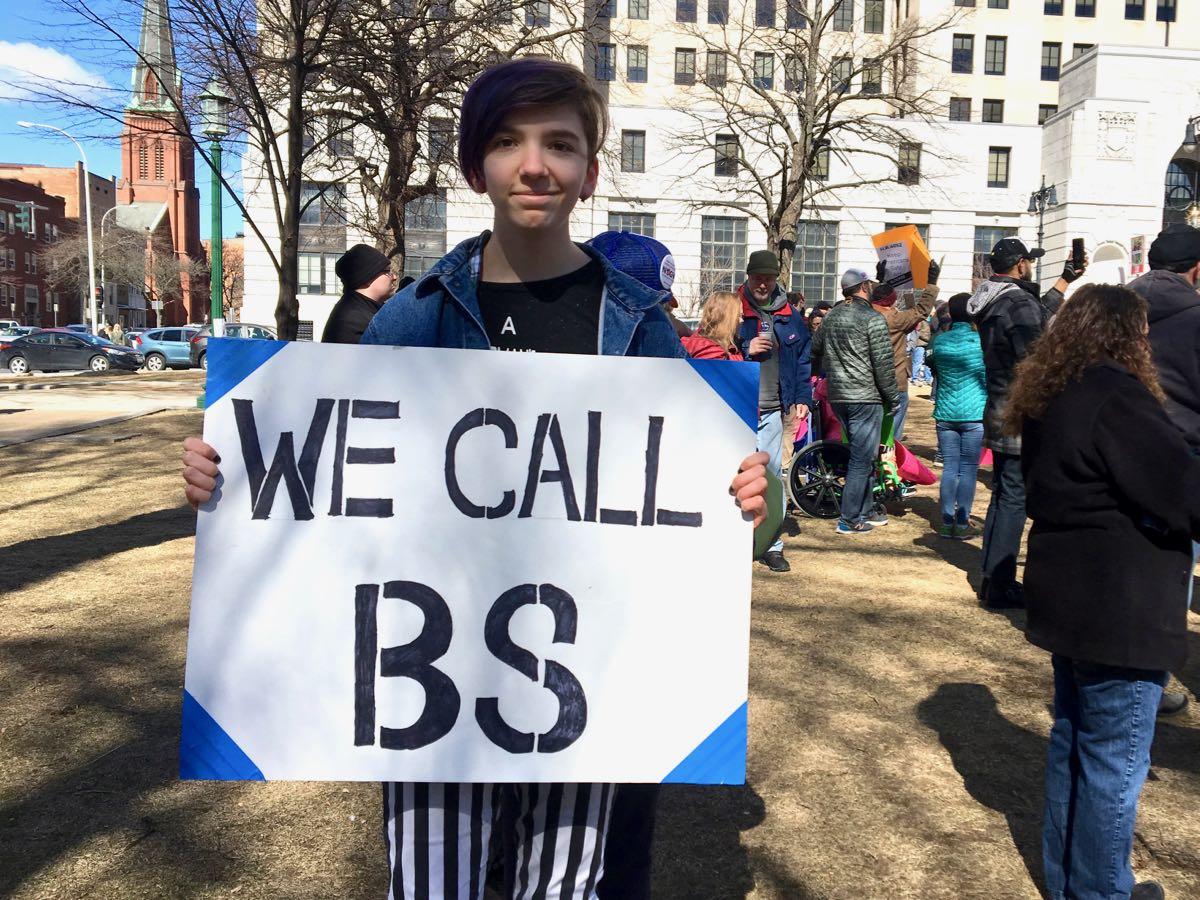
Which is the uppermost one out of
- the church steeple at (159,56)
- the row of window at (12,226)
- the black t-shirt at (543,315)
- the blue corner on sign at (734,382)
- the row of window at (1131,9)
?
the row of window at (1131,9)

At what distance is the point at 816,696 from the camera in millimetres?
4371

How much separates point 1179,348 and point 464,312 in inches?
150

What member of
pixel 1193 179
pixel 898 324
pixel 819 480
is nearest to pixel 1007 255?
pixel 819 480

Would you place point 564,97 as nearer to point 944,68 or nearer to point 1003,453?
point 1003,453

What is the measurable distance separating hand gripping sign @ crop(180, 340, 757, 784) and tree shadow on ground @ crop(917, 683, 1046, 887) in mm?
1901

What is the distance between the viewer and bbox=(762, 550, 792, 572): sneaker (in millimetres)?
6637

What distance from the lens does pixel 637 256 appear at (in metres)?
3.98

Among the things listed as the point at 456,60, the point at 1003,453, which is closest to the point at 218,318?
the point at 456,60

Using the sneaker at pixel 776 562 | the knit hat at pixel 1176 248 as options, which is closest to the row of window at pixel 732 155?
the sneaker at pixel 776 562

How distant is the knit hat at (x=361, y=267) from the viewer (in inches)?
218

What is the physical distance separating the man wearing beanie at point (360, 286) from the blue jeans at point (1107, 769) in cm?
398

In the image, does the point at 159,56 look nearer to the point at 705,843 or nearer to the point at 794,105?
the point at 705,843

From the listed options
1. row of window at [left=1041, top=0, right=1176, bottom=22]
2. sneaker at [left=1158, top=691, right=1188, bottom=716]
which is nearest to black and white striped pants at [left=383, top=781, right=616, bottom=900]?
sneaker at [left=1158, top=691, right=1188, bottom=716]

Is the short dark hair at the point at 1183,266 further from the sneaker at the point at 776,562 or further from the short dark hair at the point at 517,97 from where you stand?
the short dark hair at the point at 517,97
